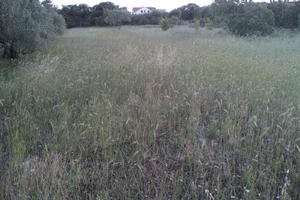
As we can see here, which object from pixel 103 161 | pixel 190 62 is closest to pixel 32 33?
pixel 190 62

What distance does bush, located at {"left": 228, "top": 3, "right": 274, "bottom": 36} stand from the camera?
18.0 meters

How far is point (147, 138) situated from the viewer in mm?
3211

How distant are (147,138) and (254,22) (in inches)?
681

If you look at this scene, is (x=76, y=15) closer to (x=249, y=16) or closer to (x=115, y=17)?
(x=115, y=17)

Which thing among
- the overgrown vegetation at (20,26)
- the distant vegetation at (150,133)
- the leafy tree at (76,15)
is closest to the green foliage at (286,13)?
the distant vegetation at (150,133)

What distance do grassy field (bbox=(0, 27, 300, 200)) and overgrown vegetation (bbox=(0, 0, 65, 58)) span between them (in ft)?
10.2

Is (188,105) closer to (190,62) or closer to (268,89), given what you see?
(268,89)

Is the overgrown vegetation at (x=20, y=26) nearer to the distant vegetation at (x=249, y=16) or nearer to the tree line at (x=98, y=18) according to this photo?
the tree line at (x=98, y=18)

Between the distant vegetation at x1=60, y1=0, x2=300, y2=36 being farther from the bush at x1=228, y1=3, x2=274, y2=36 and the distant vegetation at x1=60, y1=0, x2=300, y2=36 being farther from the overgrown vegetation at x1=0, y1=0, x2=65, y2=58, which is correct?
the overgrown vegetation at x1=0, y1=0, x2=65, y2=58

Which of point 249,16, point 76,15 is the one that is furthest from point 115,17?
point 249,16

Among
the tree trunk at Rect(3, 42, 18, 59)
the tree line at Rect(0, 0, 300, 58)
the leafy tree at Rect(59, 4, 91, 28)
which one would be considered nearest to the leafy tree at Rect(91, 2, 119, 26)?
the tree line at Rect(0, 0, 300, 58)

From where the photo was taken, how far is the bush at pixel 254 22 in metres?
18.0

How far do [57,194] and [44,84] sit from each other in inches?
111

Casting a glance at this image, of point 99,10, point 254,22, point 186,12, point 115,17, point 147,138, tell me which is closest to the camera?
point 147,138
